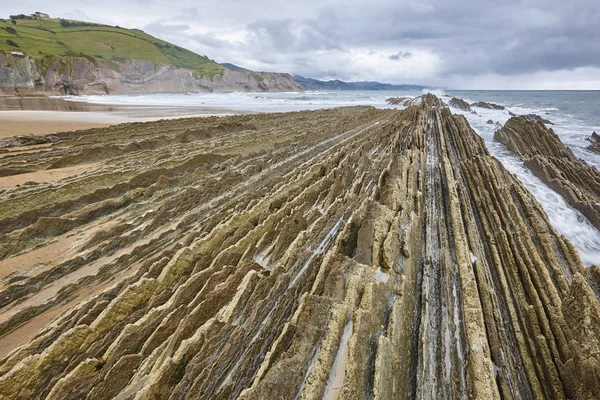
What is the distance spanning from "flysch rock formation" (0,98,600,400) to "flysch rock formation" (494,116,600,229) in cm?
471

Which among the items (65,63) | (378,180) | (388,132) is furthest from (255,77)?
(378,180)

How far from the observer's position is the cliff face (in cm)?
6831

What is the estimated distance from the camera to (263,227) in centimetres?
721

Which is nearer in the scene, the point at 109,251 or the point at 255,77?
the point at 109,251

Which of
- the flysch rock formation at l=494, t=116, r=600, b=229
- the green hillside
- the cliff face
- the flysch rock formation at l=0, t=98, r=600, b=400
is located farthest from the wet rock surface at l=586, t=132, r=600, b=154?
the green hillside

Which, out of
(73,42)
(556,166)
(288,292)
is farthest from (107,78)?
(556,166)

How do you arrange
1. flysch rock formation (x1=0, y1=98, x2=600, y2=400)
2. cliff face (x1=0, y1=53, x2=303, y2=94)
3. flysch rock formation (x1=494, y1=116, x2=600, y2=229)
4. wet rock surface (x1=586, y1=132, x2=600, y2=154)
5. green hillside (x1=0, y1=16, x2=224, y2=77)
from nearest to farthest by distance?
flysch rock formation (x1=0, y1=98, x2=600, y2=400) → flysch rock formation (x1=494, y1=116, x2=600, y2=229) → wet rock surface (x1=586, y1=132, x2=600, y2=154) → cliff face (x1=0, y1=53, x2=303, y2=94) → green hillside (x1=0, y1=16, x2=224, y2=77)

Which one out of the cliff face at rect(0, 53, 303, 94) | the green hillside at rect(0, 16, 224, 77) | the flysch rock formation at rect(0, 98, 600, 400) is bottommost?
the flysch rock formation at rect(0, 98, 600, 400)

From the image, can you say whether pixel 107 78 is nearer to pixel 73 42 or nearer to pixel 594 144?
pixel 73 42

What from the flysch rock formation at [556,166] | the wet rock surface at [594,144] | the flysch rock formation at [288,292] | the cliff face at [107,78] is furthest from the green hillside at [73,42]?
the wet rock surface at [594,144]

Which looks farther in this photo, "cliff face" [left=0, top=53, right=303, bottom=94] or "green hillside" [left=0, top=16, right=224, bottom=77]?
"green hillside" [left=0, top=16, right=224, bottom=77]

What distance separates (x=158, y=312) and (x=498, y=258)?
24.9 feet

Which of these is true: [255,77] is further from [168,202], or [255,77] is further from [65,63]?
[168,202]

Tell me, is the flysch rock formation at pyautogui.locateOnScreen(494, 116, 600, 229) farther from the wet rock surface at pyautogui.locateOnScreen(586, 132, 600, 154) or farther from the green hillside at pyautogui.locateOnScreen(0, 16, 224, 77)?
the green hillside at pyautogui.locateOnScreen(0, 16, 224, 77)
